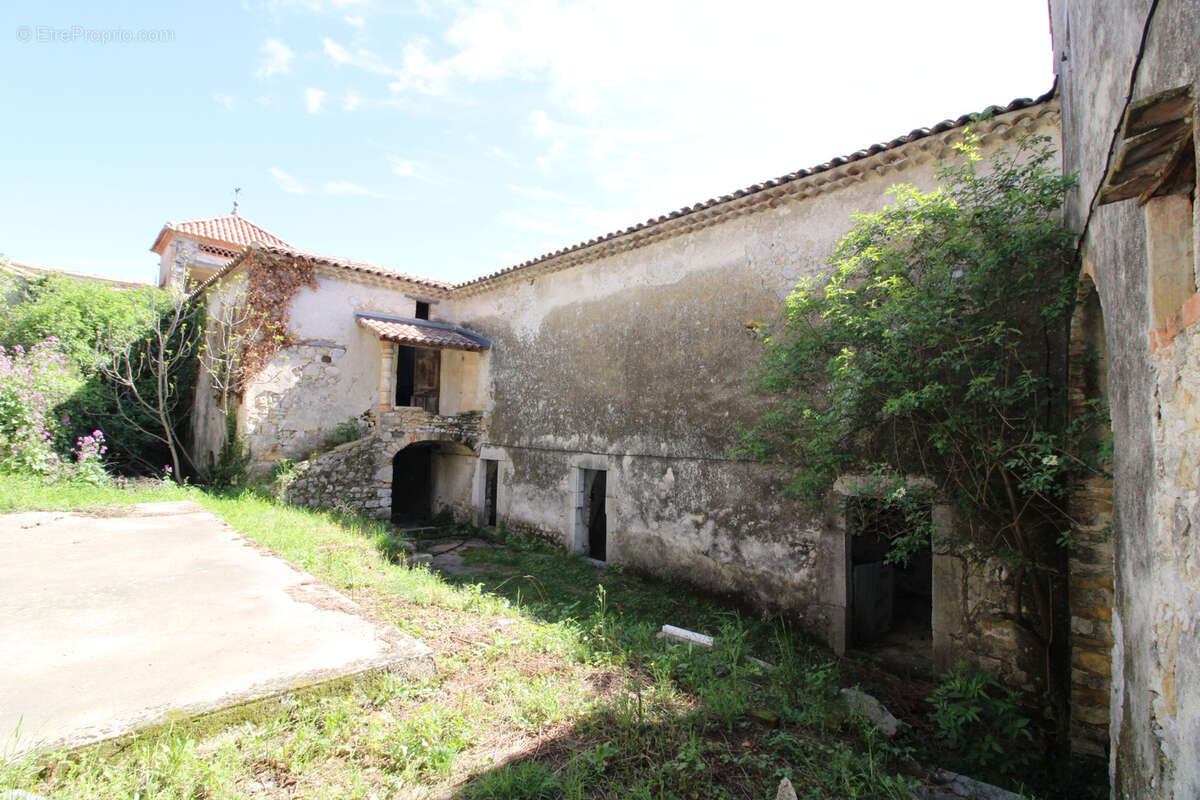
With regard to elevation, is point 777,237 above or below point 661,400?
above

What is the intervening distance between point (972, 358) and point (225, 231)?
2406 cm

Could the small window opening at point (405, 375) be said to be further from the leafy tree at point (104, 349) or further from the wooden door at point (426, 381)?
the leafy tree at point (104, 349)

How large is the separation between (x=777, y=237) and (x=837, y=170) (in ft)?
3.57

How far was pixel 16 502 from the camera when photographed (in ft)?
29.7

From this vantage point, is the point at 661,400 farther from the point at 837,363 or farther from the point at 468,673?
the point at 468,673

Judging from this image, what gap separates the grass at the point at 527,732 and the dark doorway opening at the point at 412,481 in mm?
8465

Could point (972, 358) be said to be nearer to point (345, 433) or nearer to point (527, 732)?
point (527, 732)

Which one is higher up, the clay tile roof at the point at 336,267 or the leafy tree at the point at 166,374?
the clay tile roof at the point at 336,267

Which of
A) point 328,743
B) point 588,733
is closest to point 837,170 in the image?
point 588,733

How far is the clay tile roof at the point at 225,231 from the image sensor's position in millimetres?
19844

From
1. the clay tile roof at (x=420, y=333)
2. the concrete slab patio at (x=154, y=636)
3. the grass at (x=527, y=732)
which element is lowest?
the grass at (x=527, y=732)

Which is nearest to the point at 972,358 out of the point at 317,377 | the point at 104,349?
the point at 317,377

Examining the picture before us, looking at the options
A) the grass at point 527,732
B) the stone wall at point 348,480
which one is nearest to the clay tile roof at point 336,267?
the stone wall at point 348,480

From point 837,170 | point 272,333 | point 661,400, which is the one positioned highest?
point 837,170
